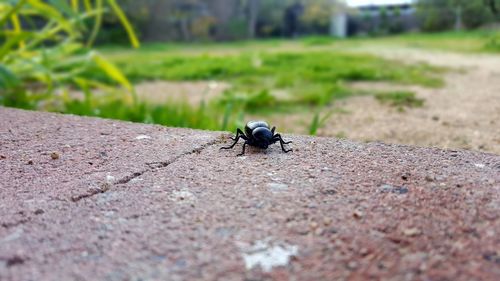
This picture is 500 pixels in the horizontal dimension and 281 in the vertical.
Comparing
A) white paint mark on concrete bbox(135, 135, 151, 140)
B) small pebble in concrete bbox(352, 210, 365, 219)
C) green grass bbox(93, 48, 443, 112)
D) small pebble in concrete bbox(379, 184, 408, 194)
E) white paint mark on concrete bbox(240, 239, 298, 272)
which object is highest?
small pebble in concrete bbox(352, 210, 365, 219)

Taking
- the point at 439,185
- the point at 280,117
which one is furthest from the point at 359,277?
the point at 280,117

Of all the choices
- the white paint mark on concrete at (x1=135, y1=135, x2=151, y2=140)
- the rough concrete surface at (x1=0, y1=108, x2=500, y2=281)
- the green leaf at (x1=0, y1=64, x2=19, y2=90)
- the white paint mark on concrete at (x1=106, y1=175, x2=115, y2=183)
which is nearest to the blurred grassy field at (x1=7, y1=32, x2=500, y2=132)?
the green leaf at (x1=0, y1=64, x2=19, y2=90)

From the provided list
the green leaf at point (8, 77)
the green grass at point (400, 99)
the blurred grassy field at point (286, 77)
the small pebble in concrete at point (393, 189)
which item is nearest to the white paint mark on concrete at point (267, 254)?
the small pebble in concrete at point (393, 189)

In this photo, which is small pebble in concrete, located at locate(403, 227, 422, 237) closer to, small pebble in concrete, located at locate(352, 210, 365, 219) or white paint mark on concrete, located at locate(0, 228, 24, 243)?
small pebble in concrete, located at locate(352, 210, 365, 219)

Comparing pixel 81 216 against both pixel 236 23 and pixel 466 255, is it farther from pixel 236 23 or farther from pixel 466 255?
pixel 236 23

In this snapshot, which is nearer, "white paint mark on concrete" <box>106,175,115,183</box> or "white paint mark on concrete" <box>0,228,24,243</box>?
"white paint mark on concrete" <box>0,228,24,243</box>

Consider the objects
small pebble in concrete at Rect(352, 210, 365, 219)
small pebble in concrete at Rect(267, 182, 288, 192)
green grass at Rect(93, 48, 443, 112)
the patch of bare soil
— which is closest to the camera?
small pebble in concrete at Rect(352, 210, 365, 219)

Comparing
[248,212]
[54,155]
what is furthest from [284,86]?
[248,212]

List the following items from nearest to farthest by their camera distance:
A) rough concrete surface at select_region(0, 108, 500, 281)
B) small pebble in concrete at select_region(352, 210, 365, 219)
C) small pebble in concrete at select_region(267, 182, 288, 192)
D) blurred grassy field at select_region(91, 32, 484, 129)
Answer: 1. rough concrete surface at select_region(0, 108, 500, 281)
2. small pebble in concrete at select_region(352, 210, 365, 219)
3. small pebble in concrete at select_region(267, 182, 288, 192)
4. blurred grassy field at select_region(91, 32, 484, 129)

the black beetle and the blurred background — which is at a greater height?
the black beetle
